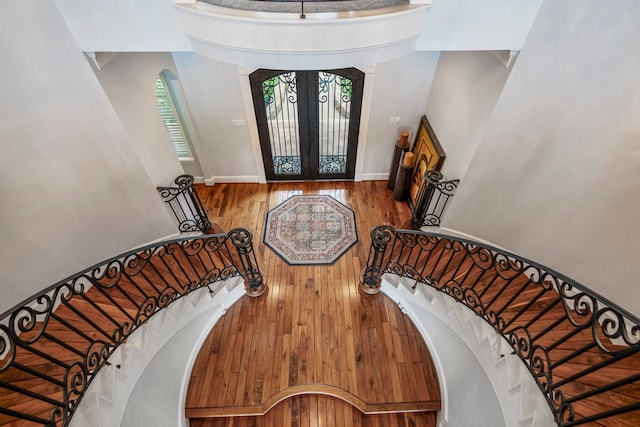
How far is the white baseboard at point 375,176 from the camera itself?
5965 mm

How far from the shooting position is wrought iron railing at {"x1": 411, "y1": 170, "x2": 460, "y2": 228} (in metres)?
4.20

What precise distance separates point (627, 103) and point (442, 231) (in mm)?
2388

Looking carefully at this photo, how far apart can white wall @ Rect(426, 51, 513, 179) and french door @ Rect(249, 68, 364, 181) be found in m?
1.16

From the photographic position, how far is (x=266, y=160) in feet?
18.7

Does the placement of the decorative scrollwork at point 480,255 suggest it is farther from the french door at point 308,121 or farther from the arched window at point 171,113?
the arched window at point 171,113

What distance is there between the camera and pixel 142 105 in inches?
140

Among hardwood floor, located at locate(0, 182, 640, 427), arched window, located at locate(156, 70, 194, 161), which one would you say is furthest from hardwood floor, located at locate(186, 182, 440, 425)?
arched window, located at locate(156, 70, 194, 161)

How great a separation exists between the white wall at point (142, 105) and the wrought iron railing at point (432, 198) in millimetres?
3432

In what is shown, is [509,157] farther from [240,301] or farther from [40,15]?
[40,15]

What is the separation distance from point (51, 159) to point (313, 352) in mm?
3208

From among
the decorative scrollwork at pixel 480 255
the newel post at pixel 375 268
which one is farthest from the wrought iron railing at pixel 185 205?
the decorative scrollwork at pixel 480 255

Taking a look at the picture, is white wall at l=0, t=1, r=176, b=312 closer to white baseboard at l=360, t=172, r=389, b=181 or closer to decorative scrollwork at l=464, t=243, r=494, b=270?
decorative scrollwork at l=464, t=243, r=494, b=270

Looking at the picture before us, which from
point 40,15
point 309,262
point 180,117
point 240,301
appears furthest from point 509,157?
point 180,117

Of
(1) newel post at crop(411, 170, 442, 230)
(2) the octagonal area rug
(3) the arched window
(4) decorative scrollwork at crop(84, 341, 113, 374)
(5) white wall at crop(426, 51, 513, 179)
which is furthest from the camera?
(2) the octagonal area rug
